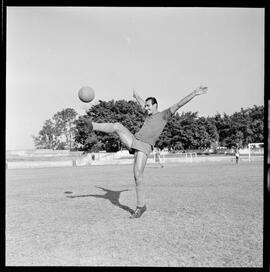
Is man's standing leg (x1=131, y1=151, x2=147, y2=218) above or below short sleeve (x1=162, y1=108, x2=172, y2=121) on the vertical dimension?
below

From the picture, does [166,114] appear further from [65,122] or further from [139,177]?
[65,122]

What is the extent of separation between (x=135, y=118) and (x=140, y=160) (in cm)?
4302

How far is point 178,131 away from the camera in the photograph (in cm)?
5275

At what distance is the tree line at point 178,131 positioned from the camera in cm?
4984

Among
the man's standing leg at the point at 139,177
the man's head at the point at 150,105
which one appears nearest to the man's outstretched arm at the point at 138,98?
the man's head at the point at 150,105

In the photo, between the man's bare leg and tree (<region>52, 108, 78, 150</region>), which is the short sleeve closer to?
the man's bare leg

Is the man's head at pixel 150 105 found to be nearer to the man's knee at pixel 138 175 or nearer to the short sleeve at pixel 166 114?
the short sleeve at pixel 166 114

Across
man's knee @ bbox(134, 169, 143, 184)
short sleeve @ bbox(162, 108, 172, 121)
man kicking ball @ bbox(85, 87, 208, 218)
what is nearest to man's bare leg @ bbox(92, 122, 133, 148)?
man kicking ball @ bbox(85, 87, 208, 218)

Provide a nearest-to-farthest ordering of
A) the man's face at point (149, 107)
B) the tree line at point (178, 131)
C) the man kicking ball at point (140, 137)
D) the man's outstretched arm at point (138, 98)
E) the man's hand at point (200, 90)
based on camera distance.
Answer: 1. the man's hand at point (200, 90)
2. the man kicking ball at point (140, 137)
3. the man's face at point (149, 107)
4. the man's outstretched arm at point (138, 98)
5. the tree line at point (178, 131)

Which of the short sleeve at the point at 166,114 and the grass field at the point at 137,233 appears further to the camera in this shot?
the short sleeve at the point at 166,114

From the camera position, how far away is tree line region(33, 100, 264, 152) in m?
49.8

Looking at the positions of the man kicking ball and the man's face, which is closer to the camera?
the man kicking ball

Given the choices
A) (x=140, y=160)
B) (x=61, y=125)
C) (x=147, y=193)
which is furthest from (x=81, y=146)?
(x=140, y=160)

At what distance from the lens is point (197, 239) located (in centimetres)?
452
